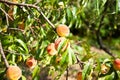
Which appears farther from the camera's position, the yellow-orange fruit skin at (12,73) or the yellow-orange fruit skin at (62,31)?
the yellow-orange fruit skin at (62,31)

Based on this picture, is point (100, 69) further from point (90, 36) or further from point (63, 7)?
point (90, 36)

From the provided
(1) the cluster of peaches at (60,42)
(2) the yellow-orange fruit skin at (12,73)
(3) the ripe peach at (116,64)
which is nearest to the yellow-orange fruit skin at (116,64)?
(3) the ripe peach at (116,64)

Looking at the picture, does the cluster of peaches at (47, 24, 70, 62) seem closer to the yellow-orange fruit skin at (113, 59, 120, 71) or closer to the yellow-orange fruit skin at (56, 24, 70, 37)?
the yellow-orange fruit skin at (56, 24, 70, 37)

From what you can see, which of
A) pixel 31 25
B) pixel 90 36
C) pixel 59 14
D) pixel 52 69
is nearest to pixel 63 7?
pixel 59 14

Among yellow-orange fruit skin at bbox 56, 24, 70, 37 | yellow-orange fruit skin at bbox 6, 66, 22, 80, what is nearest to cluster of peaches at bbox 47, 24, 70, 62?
yellow-orange fruit skin at bbox 56, 24, 70, 37

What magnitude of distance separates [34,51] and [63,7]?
16.0 inches

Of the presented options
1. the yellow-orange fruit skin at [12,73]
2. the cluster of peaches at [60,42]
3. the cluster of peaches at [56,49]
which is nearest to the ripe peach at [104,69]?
the cluster of peaches at [56,49]

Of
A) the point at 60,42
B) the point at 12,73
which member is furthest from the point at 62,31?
the point at 12,73

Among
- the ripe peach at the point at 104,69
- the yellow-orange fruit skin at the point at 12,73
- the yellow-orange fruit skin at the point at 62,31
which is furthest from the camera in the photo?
the ripe peach at the point at 104,69

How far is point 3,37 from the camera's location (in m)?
2.56

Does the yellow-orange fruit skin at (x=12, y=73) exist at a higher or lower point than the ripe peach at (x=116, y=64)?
higher

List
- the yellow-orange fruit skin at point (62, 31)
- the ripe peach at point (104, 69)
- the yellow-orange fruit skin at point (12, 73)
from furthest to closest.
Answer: the ripe peach at point (104, 69), the yellow-orange fruit skin at point (62, 31), the yellow-orange fruit skin at point (12, 73)

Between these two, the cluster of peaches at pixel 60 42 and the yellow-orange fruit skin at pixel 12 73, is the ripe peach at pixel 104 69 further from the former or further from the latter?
the yellow-orange fruit skin at pixel 12 73

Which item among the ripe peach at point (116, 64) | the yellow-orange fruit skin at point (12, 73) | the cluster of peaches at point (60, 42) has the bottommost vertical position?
the ripe peach at point (116, 64)
